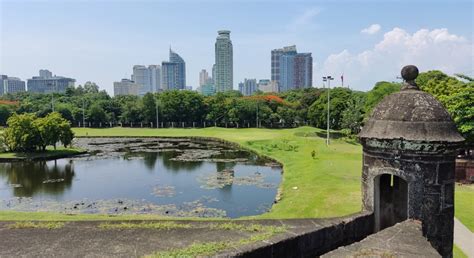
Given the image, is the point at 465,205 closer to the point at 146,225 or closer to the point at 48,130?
the point at 146,225

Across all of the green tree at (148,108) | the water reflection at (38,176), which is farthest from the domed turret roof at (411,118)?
the green tree at (148,108)

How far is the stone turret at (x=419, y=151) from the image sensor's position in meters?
6.22

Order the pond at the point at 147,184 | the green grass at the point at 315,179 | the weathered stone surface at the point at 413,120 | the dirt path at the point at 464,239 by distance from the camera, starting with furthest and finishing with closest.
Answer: the pond at the point at 147,184 < the green grass at the point at 315,179 < the dirt path at the point at 464,239 < the weathered stone surface at the point at 413,120

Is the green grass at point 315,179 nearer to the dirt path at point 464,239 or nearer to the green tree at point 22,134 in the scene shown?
the dirt path at point 464,239

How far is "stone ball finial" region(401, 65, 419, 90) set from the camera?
6684 millimetres

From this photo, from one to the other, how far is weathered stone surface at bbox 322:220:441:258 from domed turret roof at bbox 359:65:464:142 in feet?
5.06

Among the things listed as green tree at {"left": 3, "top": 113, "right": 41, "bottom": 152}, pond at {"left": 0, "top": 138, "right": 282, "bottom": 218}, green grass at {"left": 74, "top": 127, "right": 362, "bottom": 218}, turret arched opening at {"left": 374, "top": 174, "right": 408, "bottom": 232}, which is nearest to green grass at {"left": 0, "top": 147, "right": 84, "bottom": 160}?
green tree at {"left": 3, "top": 113, "right": 41, "bottom": 152}

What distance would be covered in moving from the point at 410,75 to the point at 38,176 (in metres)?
31.8

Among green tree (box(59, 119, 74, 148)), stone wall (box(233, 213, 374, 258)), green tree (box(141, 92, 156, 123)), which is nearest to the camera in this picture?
stone wall (box(233, 213, 374, 258))

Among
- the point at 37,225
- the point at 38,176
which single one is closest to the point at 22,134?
the point at 38,176

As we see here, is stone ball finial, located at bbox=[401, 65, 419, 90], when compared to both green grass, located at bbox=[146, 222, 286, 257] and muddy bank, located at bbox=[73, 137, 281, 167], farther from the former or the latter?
muddy bank, located at bbox=[73, 137, 281, 167]

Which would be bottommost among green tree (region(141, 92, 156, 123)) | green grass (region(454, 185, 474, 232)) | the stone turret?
green grass (region(454, 185, 474, 232))

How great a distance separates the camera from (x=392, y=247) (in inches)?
202

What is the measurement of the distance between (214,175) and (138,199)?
8487mm
